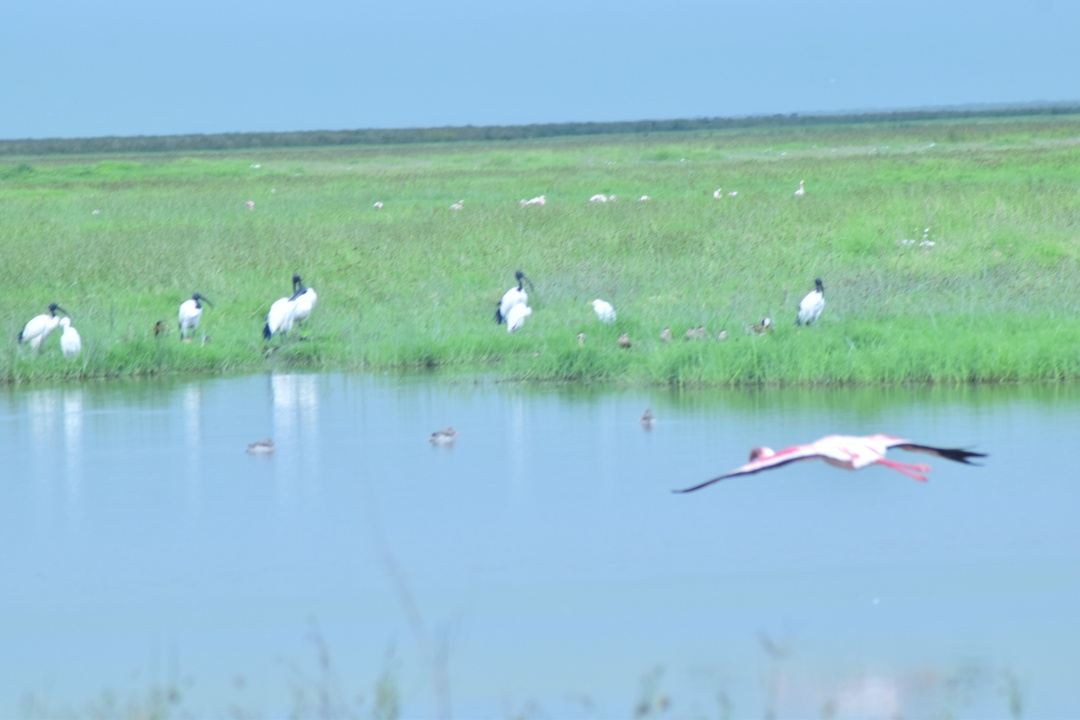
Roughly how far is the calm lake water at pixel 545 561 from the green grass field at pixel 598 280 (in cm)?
79

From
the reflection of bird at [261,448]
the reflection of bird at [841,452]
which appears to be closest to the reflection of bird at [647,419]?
the reflection of bird at [261,448]

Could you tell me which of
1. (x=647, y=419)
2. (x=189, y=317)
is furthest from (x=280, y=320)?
(x=647, y=419)

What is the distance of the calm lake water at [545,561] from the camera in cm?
577

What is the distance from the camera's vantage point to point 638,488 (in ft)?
28.9

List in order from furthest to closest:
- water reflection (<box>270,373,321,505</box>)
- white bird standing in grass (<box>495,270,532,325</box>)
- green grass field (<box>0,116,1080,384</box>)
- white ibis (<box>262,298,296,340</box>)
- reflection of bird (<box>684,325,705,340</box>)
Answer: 1. white bird standing in grass (<box>495,270,532,325</box>)
2. white ibis (<box>262,298,296,340</box>)
3. reflection of bird (<box>684,325,705,340</box>)
4. green grass field (<box>0,116,1080,384</box>)
5. water reflection (<box>270,373,321,505</box>)

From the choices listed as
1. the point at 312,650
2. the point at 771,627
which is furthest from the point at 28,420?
the point at 771,627

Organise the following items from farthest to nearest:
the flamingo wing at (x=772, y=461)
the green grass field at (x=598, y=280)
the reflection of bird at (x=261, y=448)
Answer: the green grass field at (x=598, y=280), the reflection of bird at (x=261, y=448), the flamingo wing at (x=772, y=461)

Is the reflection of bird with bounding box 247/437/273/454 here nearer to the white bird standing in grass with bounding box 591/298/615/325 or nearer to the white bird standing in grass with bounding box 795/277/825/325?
the white bird standing in grass with bounding box 591/298/615/325

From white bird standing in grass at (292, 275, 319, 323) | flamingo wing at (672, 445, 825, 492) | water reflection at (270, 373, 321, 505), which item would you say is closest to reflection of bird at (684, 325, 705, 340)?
water reflection at (270, 373, 321, 505)

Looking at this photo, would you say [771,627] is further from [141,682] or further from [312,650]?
[141,682]

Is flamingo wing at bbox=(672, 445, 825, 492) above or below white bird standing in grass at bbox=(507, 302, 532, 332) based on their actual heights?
above

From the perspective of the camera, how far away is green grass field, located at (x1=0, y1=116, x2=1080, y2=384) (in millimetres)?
12094

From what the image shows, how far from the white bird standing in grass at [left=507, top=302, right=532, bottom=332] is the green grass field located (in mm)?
90

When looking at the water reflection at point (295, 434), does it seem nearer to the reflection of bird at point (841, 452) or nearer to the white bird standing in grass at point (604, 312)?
the white bird standing in grass at point (604, 312)
